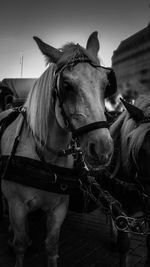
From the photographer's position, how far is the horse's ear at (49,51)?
1.61 metres

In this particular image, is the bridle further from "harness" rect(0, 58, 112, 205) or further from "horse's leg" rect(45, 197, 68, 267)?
"horse's leg" rect(45, 197, 68, 267)

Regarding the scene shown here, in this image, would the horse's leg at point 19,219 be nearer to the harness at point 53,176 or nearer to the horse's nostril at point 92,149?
the harness at point 53,176

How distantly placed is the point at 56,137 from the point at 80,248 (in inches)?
70.6

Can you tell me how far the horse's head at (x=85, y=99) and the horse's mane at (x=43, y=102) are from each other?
12 centimetres

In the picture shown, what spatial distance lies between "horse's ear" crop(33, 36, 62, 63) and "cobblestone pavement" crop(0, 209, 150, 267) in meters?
1.56

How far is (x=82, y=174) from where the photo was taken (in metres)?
2.12

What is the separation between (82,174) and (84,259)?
1.23m

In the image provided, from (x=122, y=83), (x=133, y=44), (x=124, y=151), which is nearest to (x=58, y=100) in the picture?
(x=124, y=151)

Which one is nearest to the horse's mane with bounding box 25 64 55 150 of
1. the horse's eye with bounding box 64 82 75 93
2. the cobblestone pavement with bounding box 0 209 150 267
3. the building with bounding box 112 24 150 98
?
the horse's eye with bounding box 64 82 75 93

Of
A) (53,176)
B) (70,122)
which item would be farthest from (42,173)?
(70,122)

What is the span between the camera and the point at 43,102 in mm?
1816

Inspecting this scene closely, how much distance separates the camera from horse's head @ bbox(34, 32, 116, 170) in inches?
53.0

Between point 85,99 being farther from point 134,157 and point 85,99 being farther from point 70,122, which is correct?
point 134,157

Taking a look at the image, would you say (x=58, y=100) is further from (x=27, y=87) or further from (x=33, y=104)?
(x=27, y=87)
